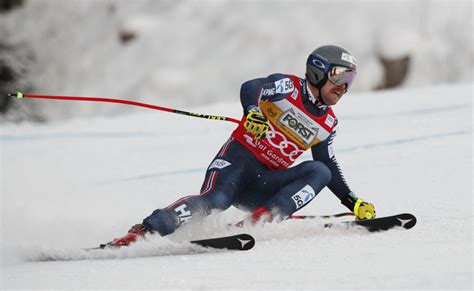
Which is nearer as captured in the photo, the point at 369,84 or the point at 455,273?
the point at 455,273

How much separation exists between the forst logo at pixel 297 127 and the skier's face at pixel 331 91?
0.19 metres

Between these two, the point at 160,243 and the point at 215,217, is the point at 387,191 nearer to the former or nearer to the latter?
the point at 215,217

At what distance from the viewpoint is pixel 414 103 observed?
8.62 metres

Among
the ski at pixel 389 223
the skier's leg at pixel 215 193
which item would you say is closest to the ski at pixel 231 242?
the skier's leg at pixel 215 193

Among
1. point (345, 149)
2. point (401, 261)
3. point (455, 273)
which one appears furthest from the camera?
point (345, 149)

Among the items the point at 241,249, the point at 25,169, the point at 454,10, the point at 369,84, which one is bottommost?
the point at 241,249

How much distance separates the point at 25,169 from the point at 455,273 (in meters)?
5.13

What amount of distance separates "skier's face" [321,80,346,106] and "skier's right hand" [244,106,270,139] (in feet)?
1.15

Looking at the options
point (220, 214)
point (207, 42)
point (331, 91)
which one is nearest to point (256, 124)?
point (331, 91)

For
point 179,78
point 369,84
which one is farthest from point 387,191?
point 179,78

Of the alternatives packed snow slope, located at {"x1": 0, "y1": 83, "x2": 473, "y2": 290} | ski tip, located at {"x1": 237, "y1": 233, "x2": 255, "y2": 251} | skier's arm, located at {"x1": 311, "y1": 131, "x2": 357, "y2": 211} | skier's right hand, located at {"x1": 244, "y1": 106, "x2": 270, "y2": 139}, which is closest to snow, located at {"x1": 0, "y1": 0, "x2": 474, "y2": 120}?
packed snow slope, located at {"x1": 0, "y1": 83, "x2": 473, "y2": 290}

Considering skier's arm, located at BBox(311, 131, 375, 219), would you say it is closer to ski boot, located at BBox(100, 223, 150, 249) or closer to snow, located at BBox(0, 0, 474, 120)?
ski boot, located at BBox(100, 223, 150, 249)

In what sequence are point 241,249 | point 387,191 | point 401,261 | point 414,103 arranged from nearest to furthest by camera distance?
1. point 401,261
2. point 241,249
3. point 387,191
4. point 414,103

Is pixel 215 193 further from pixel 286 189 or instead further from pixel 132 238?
pixel 132 238
